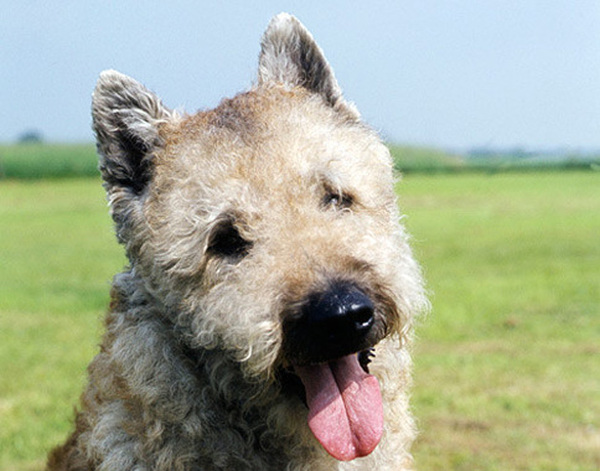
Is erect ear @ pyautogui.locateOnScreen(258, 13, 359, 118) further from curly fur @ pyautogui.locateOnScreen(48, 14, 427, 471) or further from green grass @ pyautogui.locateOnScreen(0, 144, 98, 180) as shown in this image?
green grass @ pyautogui.locateOnScreen(0, 144, 98, 180)

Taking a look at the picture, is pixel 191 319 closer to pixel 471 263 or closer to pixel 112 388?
pixel 112 388

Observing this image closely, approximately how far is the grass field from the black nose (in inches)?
146

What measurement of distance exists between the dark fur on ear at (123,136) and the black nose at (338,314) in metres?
1.24

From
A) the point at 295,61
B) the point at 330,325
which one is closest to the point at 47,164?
the point at 295,61

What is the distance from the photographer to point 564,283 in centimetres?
1506

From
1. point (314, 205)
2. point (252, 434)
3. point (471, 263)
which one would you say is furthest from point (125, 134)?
point (471, 263)

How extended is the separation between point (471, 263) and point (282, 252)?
15.3 meters

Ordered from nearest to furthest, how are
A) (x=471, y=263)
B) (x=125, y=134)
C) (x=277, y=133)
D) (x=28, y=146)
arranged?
(x=277, y=133) < (x=125, y=134) < (x=471, y=263) < (x=28, y=146)

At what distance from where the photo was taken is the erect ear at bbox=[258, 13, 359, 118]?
412 centimetres

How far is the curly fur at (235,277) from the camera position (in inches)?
131

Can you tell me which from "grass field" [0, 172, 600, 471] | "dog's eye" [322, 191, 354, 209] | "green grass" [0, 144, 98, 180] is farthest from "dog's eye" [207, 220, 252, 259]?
"green grass" [0, 144, 98, 180]

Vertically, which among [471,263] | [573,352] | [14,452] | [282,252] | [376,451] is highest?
[282,252]

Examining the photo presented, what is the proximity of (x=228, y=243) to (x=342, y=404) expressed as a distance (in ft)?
2.88

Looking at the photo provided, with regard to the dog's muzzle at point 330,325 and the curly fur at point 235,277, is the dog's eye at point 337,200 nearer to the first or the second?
the curly fur at point 235,277
